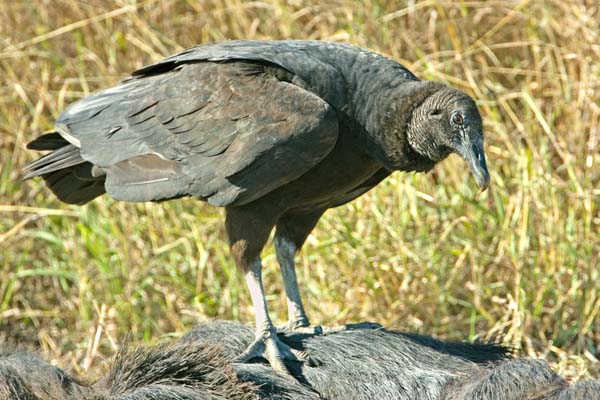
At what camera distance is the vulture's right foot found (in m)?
3.29

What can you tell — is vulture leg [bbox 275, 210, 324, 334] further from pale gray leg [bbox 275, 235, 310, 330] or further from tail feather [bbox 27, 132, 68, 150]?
tail feather [bbox 27, 132, 68, 150]

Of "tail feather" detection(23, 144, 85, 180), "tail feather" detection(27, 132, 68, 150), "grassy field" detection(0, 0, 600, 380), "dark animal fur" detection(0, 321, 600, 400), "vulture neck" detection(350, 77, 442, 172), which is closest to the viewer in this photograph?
"dark animal fur" detection(0, 321, 600, 400)

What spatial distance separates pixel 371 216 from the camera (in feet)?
17.0

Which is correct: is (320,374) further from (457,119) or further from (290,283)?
(457,119)

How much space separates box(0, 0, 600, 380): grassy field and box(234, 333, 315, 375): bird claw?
4.59 feet

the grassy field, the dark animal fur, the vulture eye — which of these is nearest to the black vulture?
the vulture eye

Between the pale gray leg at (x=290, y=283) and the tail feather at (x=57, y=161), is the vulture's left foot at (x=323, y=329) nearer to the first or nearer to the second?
the pale gray leg at (x=290, y=283)

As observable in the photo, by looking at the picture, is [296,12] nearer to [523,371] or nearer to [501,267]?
[501,267]

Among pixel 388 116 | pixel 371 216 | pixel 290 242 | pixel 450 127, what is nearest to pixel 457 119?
pixel 450 127

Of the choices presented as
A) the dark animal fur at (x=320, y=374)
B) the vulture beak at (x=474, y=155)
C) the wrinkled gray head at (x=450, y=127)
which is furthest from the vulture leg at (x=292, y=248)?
the vulture beak at (x=474, y=155)

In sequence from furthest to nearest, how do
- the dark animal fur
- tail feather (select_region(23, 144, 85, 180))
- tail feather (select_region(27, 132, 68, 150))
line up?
tail feather (select_region(27, 132, 68, 150)) → tail feather (select_region(23, 144, 85, 180)) → the dark animal fur

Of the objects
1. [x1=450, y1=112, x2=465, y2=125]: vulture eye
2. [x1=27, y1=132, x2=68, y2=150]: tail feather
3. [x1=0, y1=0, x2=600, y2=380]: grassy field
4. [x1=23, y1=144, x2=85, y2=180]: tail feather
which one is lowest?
[x1=0, y1=0, x2=600, y2=380]: grassy field

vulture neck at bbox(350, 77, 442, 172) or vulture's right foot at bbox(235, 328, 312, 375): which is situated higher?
vulture neck at bbox(350, 77, 442, 172)

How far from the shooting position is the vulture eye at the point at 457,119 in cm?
349
